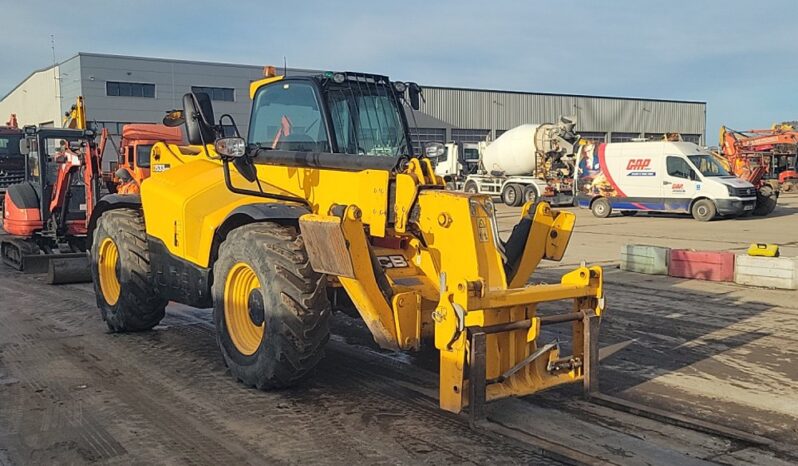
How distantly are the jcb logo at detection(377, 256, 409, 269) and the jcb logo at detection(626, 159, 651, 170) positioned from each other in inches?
736

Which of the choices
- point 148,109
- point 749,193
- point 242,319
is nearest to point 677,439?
point 242,319

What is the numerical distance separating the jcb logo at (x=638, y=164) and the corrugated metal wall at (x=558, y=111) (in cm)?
2408

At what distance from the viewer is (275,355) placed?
529 cm

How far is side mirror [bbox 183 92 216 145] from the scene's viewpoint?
6445 mm

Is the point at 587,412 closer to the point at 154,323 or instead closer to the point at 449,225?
the point at 449,225

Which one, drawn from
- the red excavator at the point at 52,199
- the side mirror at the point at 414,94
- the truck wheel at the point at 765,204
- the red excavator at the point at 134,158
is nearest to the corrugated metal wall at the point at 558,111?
the truck wheel at the point at 765,204

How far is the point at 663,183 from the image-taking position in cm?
2225

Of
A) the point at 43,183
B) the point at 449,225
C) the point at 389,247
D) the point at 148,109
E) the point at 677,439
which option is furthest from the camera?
the point at 148,109

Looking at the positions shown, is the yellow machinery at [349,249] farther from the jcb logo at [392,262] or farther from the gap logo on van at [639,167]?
the gap logo on van at [639,167]

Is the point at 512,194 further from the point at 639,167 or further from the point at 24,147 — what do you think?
the point at 24,147

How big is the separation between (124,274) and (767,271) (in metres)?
8.49

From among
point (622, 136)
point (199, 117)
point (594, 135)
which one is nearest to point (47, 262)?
point (199, 117)

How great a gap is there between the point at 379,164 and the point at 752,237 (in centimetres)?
1431

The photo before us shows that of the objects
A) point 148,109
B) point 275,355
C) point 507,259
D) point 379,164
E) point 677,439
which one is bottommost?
point 677,439
